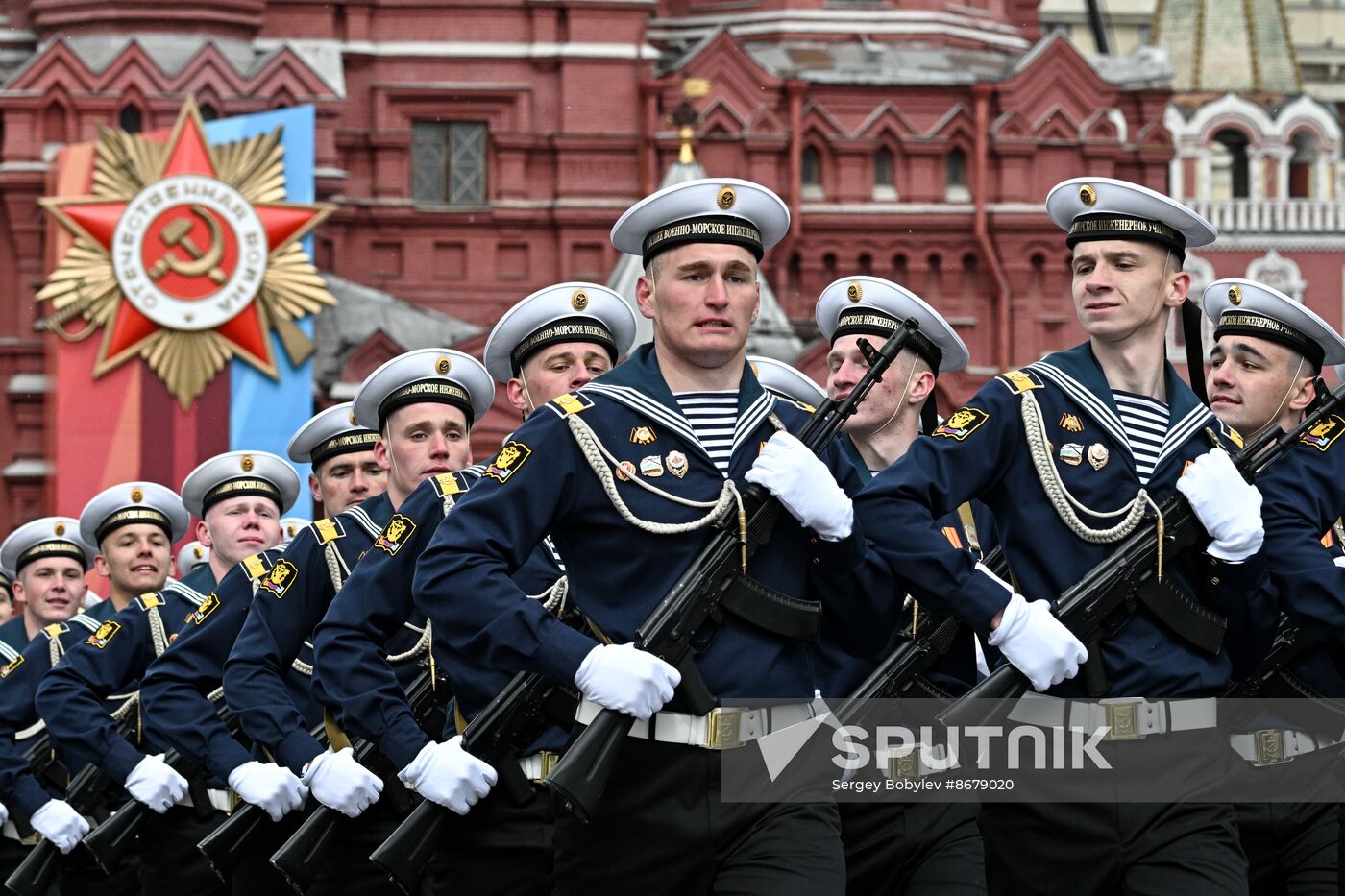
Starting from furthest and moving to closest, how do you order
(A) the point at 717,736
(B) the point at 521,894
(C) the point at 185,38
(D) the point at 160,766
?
1. (C) the point at 185,38
2. (D) the point at 160,766
3. (B) the point at 521,894
4. (A) the point at 717,736

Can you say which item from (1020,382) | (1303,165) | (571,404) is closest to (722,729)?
(571,404)

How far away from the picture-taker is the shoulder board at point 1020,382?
695cm

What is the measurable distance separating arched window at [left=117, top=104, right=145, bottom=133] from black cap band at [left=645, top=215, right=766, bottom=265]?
24.6 metres

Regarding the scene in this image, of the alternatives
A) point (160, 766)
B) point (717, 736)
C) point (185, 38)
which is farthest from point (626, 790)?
point (185, 38)

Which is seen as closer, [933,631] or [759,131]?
[933,631]

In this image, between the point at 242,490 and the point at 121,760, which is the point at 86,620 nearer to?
the point at 242,490

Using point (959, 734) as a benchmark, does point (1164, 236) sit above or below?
above

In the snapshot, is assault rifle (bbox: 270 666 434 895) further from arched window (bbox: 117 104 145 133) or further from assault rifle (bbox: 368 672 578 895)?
arched window (bbox: 117 104 145 133)

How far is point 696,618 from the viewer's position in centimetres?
642

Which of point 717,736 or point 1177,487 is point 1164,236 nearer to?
point 1177,487

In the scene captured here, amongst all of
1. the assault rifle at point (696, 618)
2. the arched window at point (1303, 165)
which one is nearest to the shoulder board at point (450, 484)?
the assault rifle at point (696, 618)

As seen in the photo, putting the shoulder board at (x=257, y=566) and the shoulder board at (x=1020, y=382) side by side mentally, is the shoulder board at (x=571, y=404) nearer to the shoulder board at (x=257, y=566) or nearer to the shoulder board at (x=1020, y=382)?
the shoulder board at (x=1020, y=382)

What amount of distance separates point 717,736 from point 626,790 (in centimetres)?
23

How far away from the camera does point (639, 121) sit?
32.9 m
